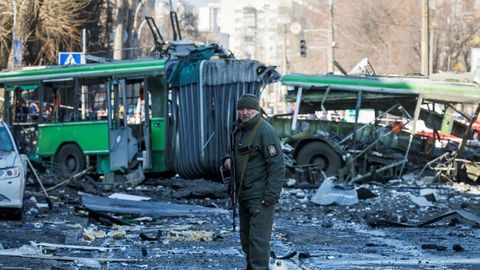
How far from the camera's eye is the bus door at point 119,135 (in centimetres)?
2312

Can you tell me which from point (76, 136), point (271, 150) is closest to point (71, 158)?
point (76, 136)

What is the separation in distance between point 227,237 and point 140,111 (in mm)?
9936

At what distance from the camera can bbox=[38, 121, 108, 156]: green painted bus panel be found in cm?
2341

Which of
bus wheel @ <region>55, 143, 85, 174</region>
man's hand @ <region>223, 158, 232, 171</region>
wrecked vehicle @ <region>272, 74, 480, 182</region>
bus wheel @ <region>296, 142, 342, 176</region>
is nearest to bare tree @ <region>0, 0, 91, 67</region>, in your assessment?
bus wheel @ <region>55, 143, 85, 174</region>

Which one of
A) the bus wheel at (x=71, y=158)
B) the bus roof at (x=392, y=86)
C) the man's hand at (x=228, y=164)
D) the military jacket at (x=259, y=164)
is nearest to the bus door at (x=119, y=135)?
the bus wheel at (x=71, y=158)

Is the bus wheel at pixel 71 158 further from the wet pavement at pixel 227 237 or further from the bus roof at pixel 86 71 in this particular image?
the wet pavement at pixel 227 237

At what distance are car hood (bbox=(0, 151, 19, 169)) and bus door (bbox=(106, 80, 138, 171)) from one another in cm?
756

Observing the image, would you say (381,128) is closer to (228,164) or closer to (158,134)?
(158,134)

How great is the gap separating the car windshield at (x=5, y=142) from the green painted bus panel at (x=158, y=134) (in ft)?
21.9

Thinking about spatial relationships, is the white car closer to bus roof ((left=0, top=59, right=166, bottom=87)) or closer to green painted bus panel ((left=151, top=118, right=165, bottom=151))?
green painted bus panel ((left=151, top=118, right=165, bottom=151))

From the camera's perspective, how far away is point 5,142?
16.0 meters

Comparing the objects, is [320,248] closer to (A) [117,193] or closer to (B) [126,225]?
(B) [126,225]

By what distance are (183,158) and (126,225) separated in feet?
23.2

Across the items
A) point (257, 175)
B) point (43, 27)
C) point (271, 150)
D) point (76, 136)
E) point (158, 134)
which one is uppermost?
point (43, 27)
